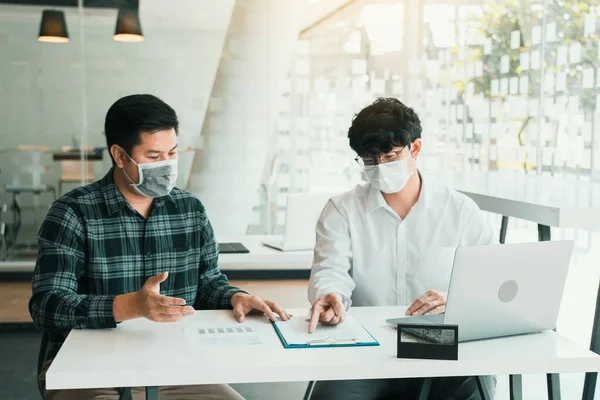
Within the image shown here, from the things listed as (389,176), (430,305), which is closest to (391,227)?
(389,176)

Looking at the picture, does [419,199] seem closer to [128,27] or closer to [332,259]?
[332,259]

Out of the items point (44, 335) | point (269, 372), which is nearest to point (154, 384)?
point (269, 372)

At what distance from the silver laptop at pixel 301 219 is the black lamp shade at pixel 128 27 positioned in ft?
9.75

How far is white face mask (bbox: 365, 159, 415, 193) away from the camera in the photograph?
8.04 ft

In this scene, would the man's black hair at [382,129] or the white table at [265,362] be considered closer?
the white table at [265,362]

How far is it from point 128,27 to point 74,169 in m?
1.22

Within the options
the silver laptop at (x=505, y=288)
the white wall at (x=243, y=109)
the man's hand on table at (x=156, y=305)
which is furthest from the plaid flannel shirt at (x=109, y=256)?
the white wall at (x=243, y=109)

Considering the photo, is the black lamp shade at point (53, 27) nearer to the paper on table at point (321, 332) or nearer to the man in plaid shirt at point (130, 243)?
the man in plaid shirt at point (130, 243)

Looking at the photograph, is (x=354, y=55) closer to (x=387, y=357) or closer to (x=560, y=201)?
(x=560, y=201)

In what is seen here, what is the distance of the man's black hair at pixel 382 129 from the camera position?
2451 millimetres

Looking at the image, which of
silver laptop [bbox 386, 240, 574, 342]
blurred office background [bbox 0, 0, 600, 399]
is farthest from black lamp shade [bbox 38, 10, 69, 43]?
silver laptop [bbox 386, 240, 574, 342]

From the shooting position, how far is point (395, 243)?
2480mm

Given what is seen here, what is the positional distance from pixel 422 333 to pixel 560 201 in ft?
6.04

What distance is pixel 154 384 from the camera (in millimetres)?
1573
